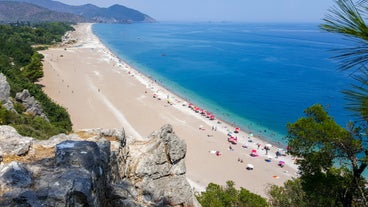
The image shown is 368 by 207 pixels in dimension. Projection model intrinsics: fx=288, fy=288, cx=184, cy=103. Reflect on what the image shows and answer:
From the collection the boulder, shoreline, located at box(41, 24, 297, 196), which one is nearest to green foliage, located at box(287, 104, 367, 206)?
the boulder

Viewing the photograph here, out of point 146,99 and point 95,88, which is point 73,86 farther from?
point 146,99

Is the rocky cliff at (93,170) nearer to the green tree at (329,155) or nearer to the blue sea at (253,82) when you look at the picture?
the green tree at (329,155)

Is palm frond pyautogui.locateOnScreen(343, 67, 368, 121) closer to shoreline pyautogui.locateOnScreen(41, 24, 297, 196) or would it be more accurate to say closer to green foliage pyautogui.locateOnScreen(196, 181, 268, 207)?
green foliage pyautogui.locateOnScreen(196, 181, 268, 207)

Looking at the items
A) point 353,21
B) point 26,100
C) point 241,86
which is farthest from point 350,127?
point 241,86

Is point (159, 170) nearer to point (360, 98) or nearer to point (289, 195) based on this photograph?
point (289, 195)

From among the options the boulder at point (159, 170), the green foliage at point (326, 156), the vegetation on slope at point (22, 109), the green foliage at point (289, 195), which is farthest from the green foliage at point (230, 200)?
the vegetation on slope at point (22, 109)

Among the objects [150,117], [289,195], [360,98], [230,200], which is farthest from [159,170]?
[150,117]
